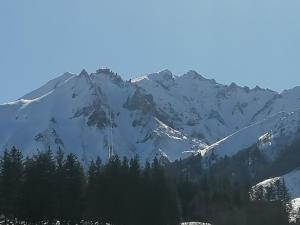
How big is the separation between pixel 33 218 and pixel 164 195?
72.7ft

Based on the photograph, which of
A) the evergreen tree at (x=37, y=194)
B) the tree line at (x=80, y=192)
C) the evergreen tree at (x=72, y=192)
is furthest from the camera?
the evergreen tree at (x=72, y=192)

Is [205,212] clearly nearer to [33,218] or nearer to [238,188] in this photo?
[238,188]

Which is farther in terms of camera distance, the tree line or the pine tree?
the tree line

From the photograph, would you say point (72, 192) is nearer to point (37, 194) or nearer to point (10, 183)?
point (37, 194)

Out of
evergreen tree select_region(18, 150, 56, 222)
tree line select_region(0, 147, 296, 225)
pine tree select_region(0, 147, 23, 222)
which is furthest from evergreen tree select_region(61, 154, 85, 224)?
pine tree select_region(0, 147, 23, 222)

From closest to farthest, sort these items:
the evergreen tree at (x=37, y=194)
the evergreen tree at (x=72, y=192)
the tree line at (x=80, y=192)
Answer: the evergreen tree at (x=37, y=194) < the tree line at (x=80, y=192) < the evergreen tree at (x=72, y=192)

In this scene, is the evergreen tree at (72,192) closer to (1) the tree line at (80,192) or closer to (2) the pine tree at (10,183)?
(1) the tree line at (80,192)

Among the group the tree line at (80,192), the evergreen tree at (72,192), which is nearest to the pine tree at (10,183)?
the tree line at (80,192)

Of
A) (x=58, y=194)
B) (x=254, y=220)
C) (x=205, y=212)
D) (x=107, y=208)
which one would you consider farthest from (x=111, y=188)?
(x=254, y=220)

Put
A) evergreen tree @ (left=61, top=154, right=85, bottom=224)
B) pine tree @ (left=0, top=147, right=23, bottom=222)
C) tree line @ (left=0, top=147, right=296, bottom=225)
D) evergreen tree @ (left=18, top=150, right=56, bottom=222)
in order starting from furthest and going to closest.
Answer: evergreen tree @ (left=61, top=154, right=85, bottom=224), tree line @ (left=0, top=147, right=296, bottom=225), evergreen tree @ (left=18, top=150, right=56, bottom=222), pine tree @ (left=0, top=147, right=23, bottom=222)

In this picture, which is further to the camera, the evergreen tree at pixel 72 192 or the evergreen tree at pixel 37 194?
the evergreen tree at pixel 72 192

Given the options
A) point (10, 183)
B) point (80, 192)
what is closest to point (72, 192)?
point (80, 192)

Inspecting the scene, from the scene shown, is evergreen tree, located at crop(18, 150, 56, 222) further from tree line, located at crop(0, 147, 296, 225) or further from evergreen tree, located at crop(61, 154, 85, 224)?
evergreen tree, located at crop(61, 154, 85, 224)

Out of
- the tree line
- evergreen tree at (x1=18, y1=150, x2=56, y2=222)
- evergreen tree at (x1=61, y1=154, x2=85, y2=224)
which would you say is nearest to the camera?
evergreen tree at (x1=18, y1=150, x2=56, y2=222)
